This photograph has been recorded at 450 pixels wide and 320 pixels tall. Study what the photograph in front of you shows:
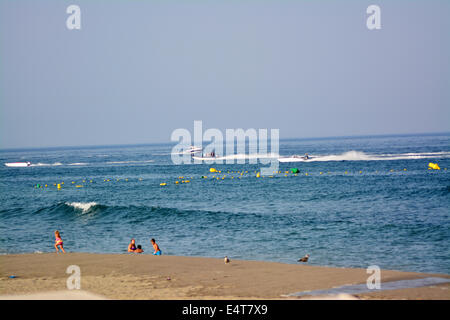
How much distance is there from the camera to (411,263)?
20688mm

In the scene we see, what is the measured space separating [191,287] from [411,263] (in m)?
9.45

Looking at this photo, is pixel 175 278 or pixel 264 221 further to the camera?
pixel 264 221

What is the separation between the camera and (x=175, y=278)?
18.4 m

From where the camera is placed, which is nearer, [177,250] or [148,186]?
[177,250]

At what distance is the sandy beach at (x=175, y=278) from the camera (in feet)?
51.0

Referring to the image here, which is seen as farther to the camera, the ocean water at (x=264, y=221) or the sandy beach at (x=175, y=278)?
the ocean water at (x=264, y=221)

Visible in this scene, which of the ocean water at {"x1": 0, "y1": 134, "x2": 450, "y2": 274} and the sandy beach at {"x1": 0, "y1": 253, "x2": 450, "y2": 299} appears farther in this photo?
the ocean water at {"x1": 0, "y1": 134, "x2": 450, "y2": 274}

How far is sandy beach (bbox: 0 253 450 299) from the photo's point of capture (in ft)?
51.0

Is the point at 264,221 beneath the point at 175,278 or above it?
beneath

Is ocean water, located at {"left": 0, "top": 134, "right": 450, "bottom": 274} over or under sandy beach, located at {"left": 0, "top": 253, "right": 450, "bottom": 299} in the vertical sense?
under

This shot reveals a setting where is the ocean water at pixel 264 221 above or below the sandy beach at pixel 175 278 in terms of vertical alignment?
below
